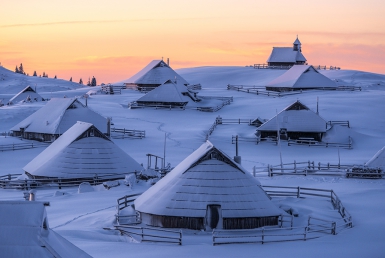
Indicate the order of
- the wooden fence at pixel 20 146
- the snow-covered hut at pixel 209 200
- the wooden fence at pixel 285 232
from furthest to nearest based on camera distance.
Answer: the wooden fence at pixel 20 146 → the snow-covered hut at pixel 209 200 → the wooden fence at pixel 285 232

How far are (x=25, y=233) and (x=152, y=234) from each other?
35.2ft

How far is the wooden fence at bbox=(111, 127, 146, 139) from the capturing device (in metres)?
60.6

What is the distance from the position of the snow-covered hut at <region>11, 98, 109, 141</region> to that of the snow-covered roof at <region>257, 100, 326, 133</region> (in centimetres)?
1341

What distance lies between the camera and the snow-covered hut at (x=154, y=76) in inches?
3580

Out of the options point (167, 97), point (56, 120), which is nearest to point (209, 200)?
point (56, 120)

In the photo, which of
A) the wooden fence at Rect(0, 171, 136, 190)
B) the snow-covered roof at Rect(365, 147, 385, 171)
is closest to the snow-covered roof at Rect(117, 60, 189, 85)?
the snow-covered roof at Rect(365, 147, 385, 171)

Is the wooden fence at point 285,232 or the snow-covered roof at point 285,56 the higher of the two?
the snow-covered roof at point 285,56

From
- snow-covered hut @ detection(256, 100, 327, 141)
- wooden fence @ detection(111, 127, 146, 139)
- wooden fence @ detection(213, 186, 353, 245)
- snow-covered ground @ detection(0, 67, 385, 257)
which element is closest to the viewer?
snow-covered ground @ detection(0, 67, 385, 257)

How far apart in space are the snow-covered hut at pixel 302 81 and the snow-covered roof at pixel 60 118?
106 feet

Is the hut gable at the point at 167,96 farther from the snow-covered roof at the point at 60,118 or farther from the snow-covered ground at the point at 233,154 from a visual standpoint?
the snow-covered roof at the point at 60,118

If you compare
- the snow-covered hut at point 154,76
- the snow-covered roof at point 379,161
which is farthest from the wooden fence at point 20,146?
the snow-covered hut at point 154,76

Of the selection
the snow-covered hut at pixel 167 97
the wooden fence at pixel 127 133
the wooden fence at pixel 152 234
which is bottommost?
the wooden fence at pixel 152 234

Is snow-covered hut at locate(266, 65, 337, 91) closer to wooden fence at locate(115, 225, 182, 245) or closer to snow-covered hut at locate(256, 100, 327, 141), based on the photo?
snow-covered hut at locate(256, 100, 327, 141)

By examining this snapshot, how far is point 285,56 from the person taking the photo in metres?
119
